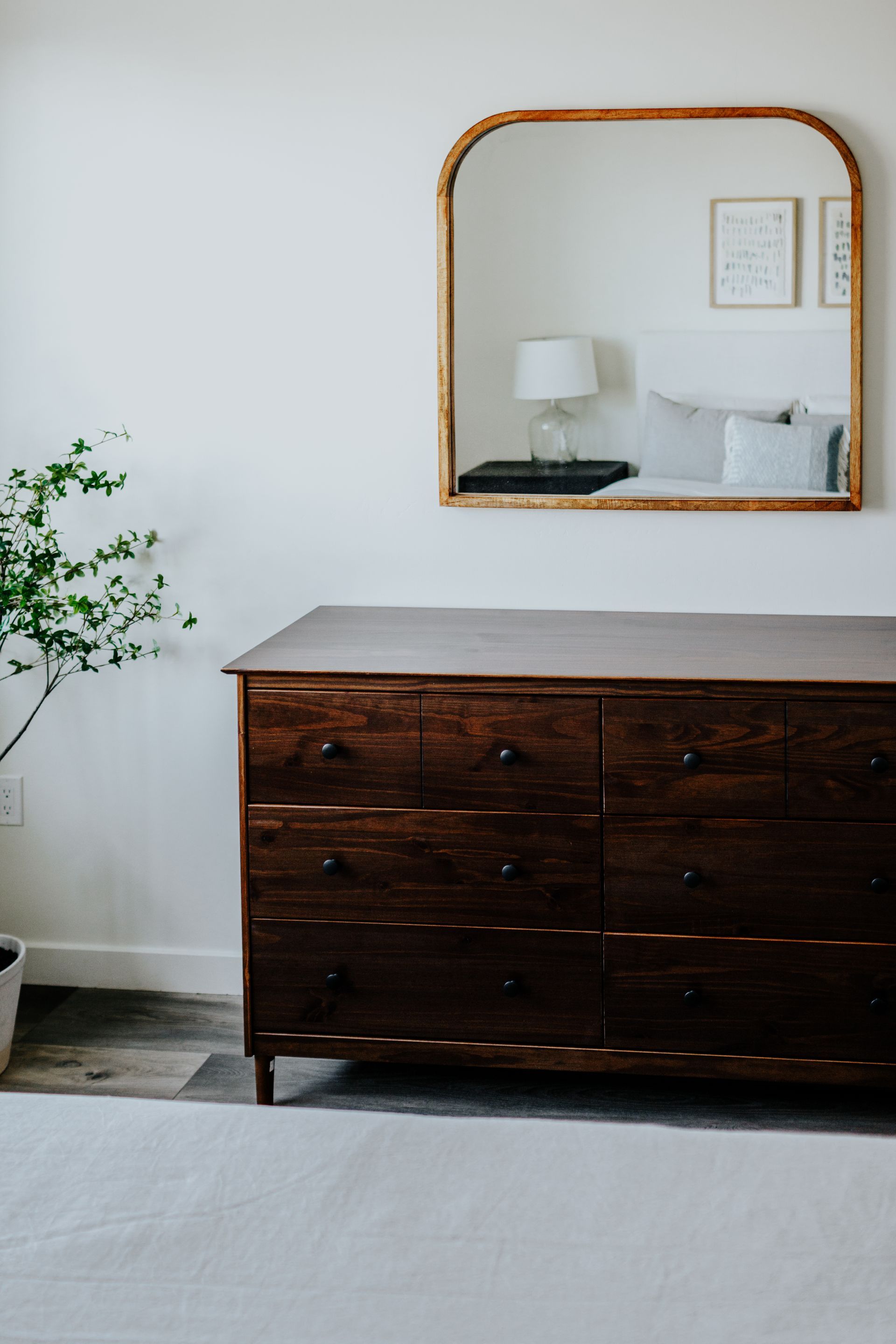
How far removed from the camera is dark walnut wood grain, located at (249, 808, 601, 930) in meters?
2.18

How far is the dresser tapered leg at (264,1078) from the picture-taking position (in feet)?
7.70

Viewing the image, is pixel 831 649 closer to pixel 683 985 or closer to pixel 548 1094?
pixel 683 985

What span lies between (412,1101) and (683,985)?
566 millimetres

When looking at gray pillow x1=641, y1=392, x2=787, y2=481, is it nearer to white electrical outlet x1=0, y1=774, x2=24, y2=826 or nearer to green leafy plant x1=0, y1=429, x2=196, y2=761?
green leafy plant x1=0, y1=429, x2=196, y2=761

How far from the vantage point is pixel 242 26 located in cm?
254

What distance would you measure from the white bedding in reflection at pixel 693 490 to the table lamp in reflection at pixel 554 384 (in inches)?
4.6

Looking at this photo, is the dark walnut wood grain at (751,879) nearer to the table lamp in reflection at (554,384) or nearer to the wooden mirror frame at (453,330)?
the wooden mirror frame at (453,330)

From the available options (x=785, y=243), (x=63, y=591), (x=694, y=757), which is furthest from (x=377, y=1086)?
(x=785, y=243)

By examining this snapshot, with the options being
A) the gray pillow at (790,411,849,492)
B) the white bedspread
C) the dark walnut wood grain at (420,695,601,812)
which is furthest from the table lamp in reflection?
the white bedspread

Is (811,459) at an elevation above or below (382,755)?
above

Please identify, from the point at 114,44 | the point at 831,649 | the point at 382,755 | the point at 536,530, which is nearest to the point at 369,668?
the point at 382,755

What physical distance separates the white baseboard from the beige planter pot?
0.94 feet

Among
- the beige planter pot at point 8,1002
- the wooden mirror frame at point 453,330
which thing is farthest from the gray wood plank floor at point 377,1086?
the wooden mirror frame at point 453,330

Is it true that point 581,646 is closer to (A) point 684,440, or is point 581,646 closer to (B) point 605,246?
(A) point 684,440
